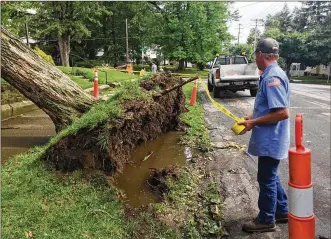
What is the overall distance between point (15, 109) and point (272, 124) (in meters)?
7.89

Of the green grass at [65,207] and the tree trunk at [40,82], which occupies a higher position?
the tree trunk at [40,82]

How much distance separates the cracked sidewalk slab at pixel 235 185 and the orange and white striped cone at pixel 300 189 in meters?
0.93

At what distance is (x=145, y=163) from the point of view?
18.2ft

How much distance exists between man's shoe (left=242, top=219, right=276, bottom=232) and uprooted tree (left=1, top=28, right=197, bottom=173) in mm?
1768

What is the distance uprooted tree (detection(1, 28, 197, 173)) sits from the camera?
436 cm

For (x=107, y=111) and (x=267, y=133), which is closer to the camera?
(x=267, y=133)

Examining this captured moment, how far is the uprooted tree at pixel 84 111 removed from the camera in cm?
436

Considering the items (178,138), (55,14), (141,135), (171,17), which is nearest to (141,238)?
(141,135)

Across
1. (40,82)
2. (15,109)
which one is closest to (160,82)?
(40,82)

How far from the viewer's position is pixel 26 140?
22.9 ft

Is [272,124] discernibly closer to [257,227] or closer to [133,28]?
[257,227]

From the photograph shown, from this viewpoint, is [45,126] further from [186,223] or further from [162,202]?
[186,223]

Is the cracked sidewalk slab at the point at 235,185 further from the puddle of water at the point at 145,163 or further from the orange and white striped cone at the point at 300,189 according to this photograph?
the orange and white striped cone at the point at 300,189

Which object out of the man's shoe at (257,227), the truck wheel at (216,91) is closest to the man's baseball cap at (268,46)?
the man's shoe at (257,227)
